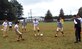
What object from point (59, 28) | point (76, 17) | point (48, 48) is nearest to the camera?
point (48, 48)

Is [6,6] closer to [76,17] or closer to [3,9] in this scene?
[3,9]

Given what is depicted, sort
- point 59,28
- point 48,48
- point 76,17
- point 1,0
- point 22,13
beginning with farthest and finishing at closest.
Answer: point 22,13, point 1,0, point 59,28, point 76,17, point 48,48

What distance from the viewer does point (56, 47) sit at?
20.5 meters

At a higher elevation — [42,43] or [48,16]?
[42,43]

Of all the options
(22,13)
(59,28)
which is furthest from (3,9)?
(59,28)

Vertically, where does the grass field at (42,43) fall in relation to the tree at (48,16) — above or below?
above

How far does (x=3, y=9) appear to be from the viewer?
109 meters

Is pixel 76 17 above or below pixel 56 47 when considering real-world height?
above

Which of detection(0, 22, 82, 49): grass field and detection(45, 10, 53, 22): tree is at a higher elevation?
detection(0, 22, 82, 49): grass field

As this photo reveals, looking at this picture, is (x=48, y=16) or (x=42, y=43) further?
(x=48, y=16)

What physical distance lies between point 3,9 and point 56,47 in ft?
296

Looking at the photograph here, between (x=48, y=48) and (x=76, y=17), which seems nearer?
(x=48, y=48)

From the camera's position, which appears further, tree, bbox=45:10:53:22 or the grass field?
tree, bbox=45:10:53:22

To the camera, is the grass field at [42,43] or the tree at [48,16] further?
the tree at [48,16]
